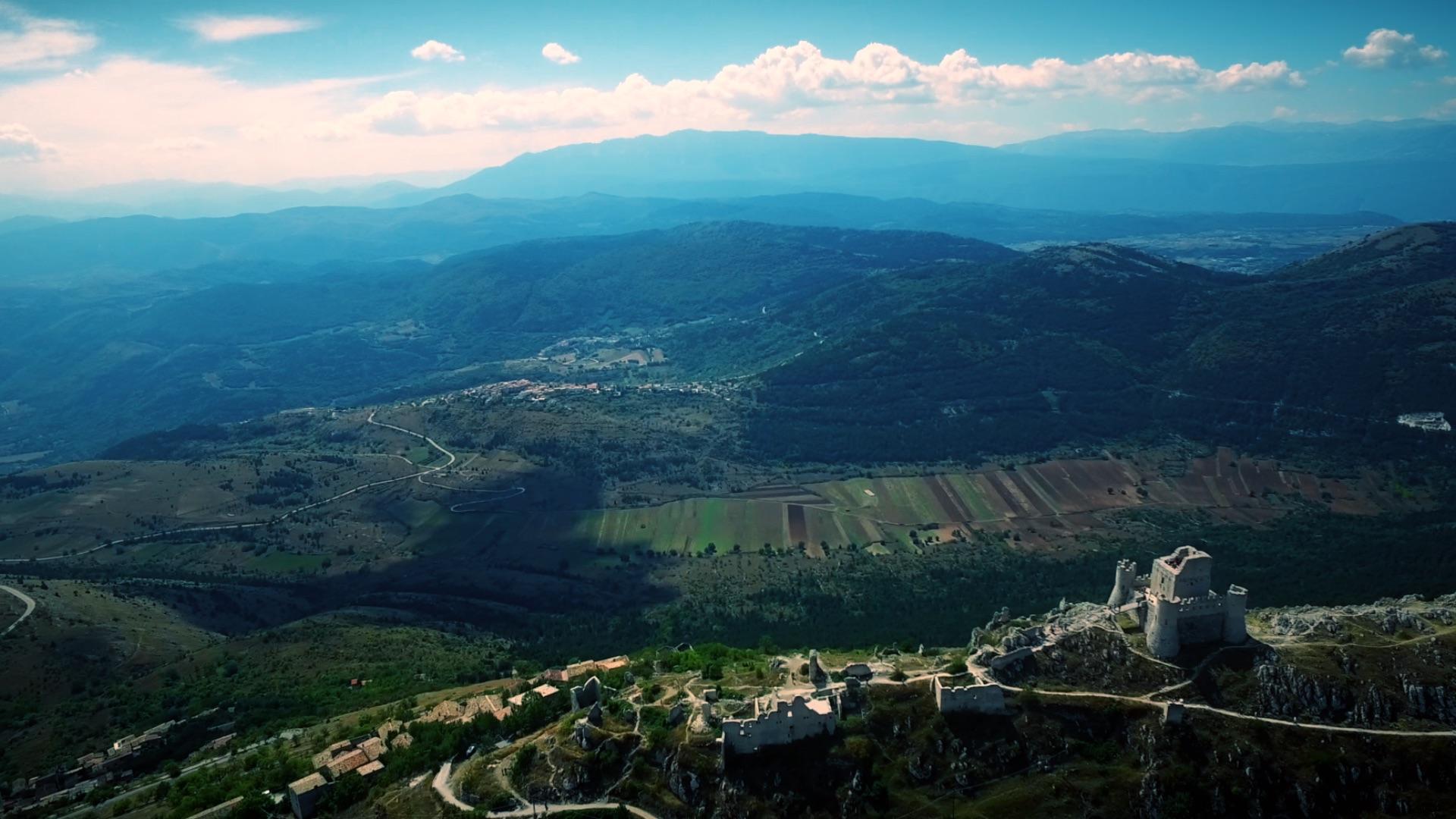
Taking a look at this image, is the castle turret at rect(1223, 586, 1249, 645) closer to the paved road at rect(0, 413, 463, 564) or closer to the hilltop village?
the hilltop village

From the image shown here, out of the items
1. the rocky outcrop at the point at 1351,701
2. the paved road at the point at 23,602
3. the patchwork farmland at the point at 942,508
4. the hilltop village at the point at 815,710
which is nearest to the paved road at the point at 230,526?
the patchwork farmland at the point at 942,508

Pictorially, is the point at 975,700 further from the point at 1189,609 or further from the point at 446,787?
the point at 446,787

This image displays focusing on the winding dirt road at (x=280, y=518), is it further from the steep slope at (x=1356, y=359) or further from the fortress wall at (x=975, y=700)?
the steep slope at (x=1356, y=359)

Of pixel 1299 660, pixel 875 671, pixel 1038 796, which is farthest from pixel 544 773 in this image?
pixel 1299 660

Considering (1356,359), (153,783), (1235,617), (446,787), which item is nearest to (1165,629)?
(1235,617)

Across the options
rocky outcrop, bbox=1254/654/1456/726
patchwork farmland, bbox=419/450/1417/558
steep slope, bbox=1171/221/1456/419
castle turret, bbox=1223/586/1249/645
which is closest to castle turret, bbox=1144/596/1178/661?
castle turret, bbox=1223/586/1249/645
